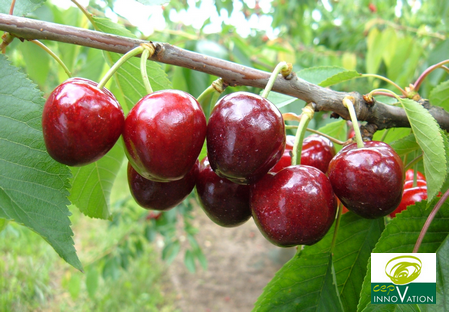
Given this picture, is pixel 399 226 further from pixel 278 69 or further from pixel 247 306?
pixel 247 306

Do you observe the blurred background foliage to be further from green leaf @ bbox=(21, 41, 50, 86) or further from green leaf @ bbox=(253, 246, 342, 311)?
green leaf @ bbox=(253, 246, 342, 311)

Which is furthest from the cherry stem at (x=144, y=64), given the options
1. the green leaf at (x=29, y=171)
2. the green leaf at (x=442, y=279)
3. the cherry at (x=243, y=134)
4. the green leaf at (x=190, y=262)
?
the green leaf at (x=190, y=262)

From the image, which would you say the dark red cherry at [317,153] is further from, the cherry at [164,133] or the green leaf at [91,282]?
the green leaf at [91,282]

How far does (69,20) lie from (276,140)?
78.5 inches

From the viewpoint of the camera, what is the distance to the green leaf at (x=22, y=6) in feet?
3.78

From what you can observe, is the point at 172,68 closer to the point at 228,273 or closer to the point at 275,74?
the point at 275,74

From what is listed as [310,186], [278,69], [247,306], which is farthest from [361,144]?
[247,306]

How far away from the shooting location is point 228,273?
22.4ft

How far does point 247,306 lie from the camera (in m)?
5.86

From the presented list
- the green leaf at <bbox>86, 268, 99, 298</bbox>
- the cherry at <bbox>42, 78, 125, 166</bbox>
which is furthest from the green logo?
the green leaf at <bbox>86, 268, 99, 298</bbox>

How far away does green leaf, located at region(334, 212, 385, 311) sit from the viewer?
1.19 m

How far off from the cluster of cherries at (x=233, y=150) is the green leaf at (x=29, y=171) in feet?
0.43

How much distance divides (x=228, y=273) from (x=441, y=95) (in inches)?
234

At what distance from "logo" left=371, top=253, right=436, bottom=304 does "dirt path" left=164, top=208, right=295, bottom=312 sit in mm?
4879
